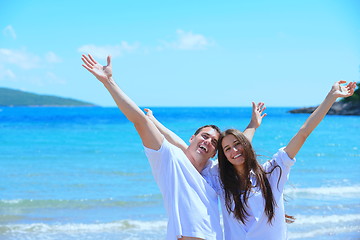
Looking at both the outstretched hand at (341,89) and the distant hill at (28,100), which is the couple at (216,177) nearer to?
the outstretched hand at (341,89)

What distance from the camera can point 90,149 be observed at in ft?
64.2

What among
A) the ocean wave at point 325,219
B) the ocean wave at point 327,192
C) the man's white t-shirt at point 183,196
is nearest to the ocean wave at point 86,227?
the ocean wave at point 325,219

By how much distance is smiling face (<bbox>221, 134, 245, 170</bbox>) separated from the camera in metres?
3.48

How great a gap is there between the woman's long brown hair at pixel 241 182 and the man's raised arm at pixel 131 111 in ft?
2.02

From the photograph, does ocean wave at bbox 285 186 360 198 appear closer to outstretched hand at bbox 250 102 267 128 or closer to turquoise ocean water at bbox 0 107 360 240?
turquoise ocean water at bbox 0 107 360 240

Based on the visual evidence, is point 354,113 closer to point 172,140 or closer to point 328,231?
point 328,231

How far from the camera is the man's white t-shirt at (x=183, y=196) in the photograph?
3238 mm

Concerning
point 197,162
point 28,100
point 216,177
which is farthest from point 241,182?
point 28,100

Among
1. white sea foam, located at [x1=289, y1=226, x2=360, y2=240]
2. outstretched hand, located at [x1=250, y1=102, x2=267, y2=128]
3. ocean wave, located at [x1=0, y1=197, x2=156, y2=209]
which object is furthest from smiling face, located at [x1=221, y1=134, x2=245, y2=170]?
ocean wave, located at [x1=0, y1=197, x2=156, y2=209]

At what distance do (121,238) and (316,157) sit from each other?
11951 mm

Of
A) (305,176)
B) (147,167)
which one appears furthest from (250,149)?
(147,167)

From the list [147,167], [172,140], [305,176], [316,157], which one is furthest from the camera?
[316,157]

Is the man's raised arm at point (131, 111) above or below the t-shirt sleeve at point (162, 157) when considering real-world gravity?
above

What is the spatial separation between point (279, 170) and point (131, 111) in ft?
4.06
